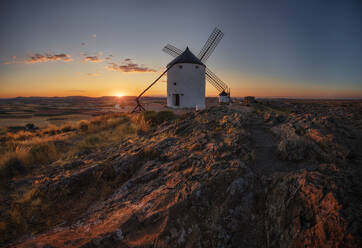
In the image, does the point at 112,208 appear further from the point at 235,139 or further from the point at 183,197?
the point at 235,139

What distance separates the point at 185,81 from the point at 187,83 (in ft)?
1.34

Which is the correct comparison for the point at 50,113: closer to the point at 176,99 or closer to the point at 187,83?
the point at 176,99

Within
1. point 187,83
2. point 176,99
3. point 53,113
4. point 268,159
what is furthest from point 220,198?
point 53,113

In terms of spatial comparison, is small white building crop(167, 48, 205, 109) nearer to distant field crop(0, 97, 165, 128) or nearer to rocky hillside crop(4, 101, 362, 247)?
distant field crop(0, 97, 165, 128)

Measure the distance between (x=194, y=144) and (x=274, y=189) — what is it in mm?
2862

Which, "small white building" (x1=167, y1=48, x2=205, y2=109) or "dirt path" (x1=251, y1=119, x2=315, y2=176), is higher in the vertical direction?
"small white building" (x1=167, y1=48, x2=205, y2=109)

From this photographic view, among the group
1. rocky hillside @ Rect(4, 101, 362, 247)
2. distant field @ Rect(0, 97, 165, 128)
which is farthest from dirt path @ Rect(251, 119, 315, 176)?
distant field @ Rect(0, 97, 165, 128)

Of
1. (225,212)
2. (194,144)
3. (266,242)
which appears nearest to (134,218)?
(225,212)

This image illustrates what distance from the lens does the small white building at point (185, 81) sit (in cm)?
2242

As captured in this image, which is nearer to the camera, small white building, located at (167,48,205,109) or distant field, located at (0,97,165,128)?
small white building, located at (167,48,205,109)

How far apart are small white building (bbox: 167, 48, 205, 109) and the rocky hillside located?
18.0m

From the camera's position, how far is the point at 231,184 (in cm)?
304

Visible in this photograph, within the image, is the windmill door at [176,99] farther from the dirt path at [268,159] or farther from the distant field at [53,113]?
the dirt path at [268,159]

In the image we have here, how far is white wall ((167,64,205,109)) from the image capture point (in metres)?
22.5
